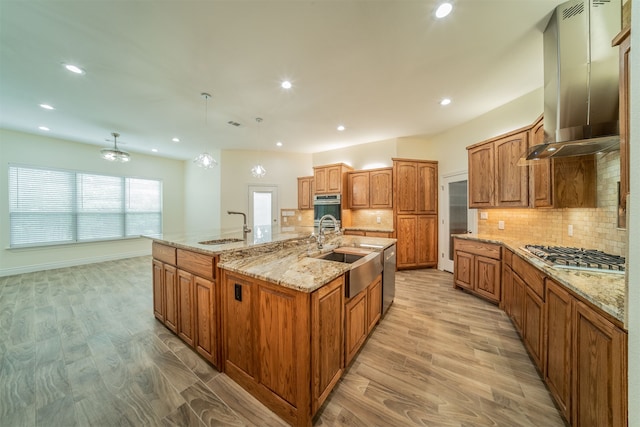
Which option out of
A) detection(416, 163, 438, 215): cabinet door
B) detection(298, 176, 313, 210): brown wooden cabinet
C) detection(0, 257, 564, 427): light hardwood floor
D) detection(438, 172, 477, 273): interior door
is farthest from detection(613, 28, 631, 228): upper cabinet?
detection(298, 176, 313, 210): brown wooden cabinet

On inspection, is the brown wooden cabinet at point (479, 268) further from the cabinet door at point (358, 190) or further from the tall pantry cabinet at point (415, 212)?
the cabinet door at point (358, 190)

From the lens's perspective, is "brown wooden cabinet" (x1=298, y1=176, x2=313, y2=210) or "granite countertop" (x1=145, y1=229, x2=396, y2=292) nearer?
"granite countertop" (x1=145, y1=229, x2=396, y2=292)

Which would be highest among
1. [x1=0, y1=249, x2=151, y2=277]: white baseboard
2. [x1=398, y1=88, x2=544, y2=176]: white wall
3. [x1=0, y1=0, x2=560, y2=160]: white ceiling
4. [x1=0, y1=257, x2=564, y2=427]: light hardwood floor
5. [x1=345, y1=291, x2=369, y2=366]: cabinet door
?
[x1=0, y1=0, x2=560, y2=160]: white ceiling

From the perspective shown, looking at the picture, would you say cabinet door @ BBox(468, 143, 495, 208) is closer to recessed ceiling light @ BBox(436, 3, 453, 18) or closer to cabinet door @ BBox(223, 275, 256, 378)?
recessed ceiling light @ BBox(436, 3, 453, 18)

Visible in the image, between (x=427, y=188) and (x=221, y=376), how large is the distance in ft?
14.9

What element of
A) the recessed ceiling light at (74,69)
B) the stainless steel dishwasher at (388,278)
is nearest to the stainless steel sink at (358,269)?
the stainless steel dishwasher at (388,278)

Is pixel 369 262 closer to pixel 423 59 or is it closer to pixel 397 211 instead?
pixel 423 59

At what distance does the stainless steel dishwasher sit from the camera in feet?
8.18

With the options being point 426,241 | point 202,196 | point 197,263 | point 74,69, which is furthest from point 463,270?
point 202,196

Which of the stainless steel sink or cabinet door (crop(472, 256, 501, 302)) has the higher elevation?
the stainless steel sink

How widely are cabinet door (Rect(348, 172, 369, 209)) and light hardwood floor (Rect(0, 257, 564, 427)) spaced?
2544mm

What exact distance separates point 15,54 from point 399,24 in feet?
12.2

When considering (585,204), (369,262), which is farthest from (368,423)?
(585,204)

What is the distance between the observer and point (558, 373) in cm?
136
